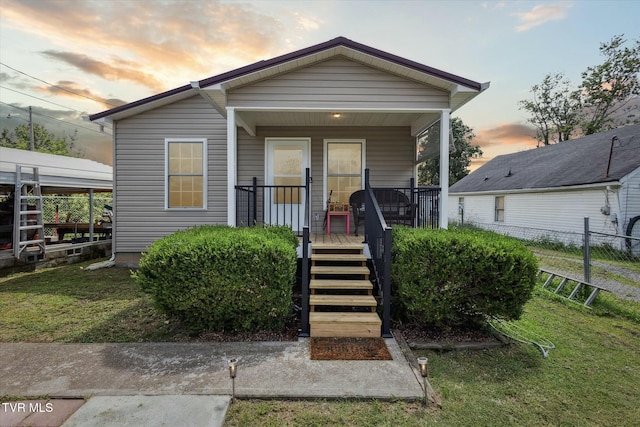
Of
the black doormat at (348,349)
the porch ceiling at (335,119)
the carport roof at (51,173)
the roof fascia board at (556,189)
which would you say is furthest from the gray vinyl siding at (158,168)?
the roof fascia board at (556,189)

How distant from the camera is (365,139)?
276 inches

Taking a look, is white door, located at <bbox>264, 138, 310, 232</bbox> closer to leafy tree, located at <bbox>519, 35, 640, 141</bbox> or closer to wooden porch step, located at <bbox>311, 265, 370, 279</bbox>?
wooden porch step, located at <bbox>311, 265, 370, 279</bbox>

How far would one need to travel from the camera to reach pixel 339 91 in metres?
5.09

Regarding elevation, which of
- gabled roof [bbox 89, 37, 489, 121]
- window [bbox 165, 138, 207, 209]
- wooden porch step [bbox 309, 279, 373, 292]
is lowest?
wooden porch step [bbox 309, 279, 373, 292]

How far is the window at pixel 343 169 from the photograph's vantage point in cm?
705

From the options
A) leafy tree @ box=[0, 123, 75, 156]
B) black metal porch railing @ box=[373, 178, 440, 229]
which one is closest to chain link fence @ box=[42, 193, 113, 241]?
black metal porch railing @ box=[373, 178, 440, 229]

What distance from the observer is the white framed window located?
23.1 feet

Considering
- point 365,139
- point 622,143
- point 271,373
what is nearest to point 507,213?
point 622,143

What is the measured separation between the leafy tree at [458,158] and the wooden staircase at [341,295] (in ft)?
74.1

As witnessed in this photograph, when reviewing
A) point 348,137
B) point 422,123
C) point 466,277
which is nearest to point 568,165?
point 422,123

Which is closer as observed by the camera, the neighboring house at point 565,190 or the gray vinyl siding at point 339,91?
the gray vinyl siding at point 339,91

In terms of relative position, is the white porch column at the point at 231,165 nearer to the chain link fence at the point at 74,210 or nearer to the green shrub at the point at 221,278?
the green shrub at the point at 221,278

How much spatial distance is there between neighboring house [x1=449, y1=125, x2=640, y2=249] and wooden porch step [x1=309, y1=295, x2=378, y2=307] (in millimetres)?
7036

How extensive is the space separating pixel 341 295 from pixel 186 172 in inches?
196
